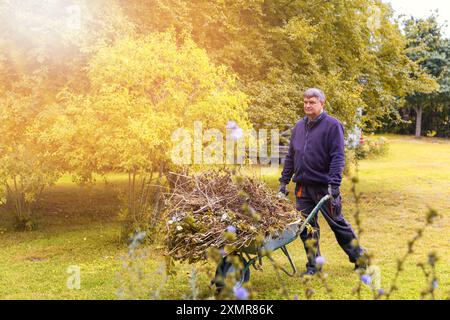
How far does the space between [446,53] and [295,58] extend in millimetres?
22010

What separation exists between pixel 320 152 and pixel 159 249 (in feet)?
5.94

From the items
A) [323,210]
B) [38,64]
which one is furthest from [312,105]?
[38,64]

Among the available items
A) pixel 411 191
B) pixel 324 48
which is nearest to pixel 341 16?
pixel 324 48

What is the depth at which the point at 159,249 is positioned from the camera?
5430mm

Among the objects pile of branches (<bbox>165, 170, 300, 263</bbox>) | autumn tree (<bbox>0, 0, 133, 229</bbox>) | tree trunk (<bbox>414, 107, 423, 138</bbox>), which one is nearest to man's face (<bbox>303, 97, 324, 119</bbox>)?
pile of branches (<bbox>165, 170, 300, 263</bbox>)

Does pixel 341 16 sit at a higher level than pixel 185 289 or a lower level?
higher

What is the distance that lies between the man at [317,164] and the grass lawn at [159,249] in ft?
1.87

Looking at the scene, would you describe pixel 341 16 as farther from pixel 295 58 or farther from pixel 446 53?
pixel 446 53

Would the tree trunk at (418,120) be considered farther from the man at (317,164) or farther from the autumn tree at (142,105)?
the man at (317,164)

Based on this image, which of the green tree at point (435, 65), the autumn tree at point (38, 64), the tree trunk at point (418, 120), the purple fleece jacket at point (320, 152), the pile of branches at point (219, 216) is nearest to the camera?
the pile of branches at point (219, 216)

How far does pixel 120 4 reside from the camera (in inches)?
377

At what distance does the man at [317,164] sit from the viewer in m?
5.68

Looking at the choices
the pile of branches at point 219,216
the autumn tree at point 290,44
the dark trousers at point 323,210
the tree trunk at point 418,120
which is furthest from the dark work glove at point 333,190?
the tree trunk at point 418,120

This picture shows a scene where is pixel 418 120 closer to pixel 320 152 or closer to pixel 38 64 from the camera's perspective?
pixel 38 64
